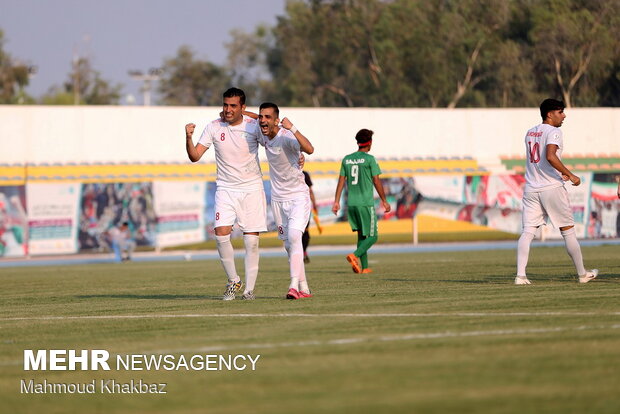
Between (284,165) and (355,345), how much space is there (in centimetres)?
502

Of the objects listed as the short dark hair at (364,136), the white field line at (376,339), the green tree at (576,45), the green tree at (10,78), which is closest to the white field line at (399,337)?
the white field line at (376,339)

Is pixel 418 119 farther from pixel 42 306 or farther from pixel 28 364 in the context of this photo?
pixel 28 364

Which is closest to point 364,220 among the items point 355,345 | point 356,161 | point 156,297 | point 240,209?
point 356,161

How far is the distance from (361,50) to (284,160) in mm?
74223

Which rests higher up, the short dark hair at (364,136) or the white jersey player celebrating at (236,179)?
the short dark hair at (364,136)

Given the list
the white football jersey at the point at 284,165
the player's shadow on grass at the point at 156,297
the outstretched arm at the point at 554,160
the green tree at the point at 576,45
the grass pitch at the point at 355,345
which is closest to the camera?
the grass pitch at the point at 355,345

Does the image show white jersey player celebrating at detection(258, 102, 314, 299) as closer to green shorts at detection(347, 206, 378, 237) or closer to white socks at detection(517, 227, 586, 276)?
white socks at detection(517, 227, 586, 276)

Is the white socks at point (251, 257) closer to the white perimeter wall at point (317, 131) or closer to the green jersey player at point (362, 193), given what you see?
the green jersey player at point (362, 193)

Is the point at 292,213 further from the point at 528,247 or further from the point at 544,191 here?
the point at 544,191

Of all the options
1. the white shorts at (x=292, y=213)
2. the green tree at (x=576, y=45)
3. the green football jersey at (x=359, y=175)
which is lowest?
the white shorts at (x=292, y=213)

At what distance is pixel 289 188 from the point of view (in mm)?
12680

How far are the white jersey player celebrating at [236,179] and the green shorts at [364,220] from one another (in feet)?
19.7

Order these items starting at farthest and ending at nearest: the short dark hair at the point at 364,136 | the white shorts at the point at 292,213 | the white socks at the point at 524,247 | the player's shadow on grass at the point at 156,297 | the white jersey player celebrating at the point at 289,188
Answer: the short dark hair at the point at 364,136, the white socks at the point at 524,247, the player's shadow on grass at the point at 156,297, the white shorts at the point at 292,213, the white jersey player celebrating at the point at 289,188

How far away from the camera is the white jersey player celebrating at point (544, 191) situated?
13594mm
